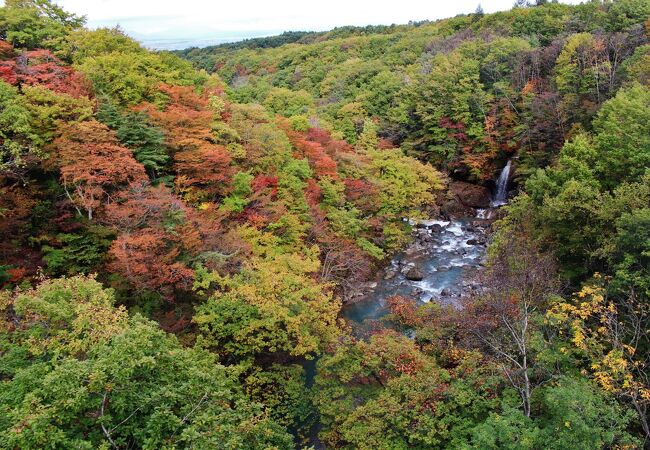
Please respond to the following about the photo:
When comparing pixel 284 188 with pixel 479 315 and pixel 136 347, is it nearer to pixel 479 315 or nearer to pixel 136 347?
pixel 479 315

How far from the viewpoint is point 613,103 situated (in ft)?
83.3

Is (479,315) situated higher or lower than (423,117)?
lower

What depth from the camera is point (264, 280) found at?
56.7ft

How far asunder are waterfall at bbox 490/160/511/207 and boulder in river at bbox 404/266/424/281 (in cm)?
1549

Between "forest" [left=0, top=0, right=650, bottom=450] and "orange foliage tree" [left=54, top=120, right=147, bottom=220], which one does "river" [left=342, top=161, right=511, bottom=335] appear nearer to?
"forest" [left=0, top=0, right=650, bottom=450]

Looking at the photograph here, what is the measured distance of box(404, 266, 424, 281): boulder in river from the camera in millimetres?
29625

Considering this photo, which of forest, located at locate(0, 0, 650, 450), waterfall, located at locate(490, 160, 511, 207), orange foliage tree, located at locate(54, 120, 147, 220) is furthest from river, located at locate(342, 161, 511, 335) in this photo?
orange foliage tree, located at locate(54, 120, 147, 220)

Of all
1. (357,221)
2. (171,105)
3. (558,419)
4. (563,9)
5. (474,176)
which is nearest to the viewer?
(558,419)

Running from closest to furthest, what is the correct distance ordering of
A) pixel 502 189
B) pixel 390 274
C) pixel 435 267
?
pixel 390 274
pixel 435 267
pixel 502 189

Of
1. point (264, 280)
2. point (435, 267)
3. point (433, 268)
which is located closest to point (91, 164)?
point (264, 280)

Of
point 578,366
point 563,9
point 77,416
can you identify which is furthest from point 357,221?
point 563,9

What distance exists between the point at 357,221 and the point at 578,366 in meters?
16.6

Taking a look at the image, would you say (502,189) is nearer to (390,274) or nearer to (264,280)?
(390,274)

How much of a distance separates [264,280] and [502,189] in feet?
105
